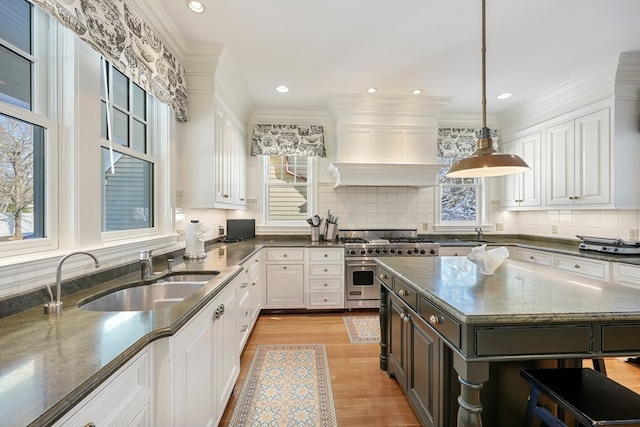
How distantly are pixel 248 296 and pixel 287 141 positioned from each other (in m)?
2.18

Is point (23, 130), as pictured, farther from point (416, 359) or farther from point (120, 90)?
point (416, 359)

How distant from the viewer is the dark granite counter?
1.88ft

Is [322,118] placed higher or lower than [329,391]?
higher

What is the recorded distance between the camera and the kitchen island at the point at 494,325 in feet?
3.34

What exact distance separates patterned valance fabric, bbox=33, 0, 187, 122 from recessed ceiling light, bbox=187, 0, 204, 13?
0.32m

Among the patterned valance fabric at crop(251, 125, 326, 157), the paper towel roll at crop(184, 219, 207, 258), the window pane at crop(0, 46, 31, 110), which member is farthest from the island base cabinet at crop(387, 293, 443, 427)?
the patterned valance fabric at crop(251, 125, 326, 157)

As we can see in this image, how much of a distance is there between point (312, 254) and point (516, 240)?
2.94 metres

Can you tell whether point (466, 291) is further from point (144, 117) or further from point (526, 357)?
point (144, 117)

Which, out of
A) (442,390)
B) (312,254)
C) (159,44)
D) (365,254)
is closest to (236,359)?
(442,390)

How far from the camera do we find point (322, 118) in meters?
3.92

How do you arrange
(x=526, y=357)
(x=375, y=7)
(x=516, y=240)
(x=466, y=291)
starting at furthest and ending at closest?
(x=516, y=240), (x=375, y=7), (x=466, y=291), (x=526, y=357)

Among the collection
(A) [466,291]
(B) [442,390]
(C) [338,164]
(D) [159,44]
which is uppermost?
(D) [159,44]

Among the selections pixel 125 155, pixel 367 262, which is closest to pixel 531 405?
pixel 367 262

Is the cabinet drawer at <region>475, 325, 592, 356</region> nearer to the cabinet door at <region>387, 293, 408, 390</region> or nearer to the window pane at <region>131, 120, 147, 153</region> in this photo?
the cabinet door at <region>387, 293, 408, 390</region>
